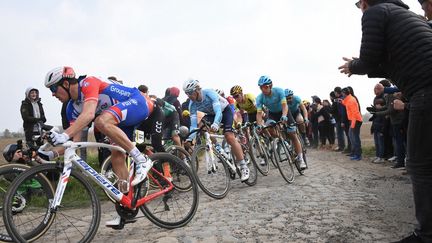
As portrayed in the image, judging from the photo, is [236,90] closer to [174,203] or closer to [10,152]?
[174,203]

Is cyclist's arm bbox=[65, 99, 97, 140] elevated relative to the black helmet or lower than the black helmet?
elevated

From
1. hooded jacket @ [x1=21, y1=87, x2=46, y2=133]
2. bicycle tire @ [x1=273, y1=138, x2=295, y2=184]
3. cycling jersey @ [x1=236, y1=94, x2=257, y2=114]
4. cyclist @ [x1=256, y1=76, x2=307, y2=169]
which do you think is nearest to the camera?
bicycle tire @ [x1=273, y1=138, x2=295, y2=184]

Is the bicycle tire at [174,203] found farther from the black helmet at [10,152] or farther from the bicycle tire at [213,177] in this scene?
the black helmet at [10,152]

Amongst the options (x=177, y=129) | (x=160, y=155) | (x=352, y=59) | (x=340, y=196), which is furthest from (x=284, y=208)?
(x=177, y=129)

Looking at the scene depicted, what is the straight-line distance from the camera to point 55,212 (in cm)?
404

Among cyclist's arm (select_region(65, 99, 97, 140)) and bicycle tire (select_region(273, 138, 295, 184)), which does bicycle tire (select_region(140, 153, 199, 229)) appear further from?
bicycle tire (select_region(273, 138, 295, 184))

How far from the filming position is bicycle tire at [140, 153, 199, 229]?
4.79 metres

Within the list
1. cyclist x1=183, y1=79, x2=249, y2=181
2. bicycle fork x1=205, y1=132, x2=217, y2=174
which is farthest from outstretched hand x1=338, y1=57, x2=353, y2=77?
bicycle fork x1=205, y1=132, x2=217, y2=174

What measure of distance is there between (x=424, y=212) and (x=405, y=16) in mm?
1543

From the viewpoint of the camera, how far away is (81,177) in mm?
4211

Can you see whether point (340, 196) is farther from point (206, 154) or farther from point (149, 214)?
point (149, 214)

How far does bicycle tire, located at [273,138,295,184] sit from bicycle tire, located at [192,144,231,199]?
1.39 metres

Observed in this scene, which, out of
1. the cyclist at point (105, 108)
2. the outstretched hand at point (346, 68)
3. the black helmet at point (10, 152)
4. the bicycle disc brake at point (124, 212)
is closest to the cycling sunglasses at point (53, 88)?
the cyclist at point (105, 108)

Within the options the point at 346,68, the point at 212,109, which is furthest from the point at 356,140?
the point at 346,68
